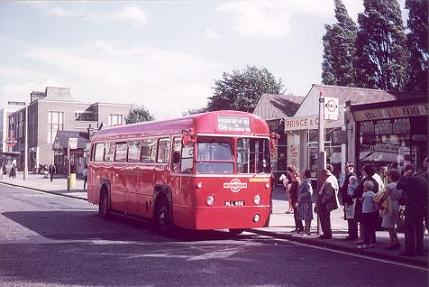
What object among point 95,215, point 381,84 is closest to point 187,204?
point 95,215

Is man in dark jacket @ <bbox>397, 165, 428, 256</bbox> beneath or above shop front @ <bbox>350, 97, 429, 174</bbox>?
beneath

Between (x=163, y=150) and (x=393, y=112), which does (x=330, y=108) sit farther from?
(x=393, y=112)

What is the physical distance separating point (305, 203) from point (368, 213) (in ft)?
7.56

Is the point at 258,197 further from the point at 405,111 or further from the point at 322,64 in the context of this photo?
the point at 322,64

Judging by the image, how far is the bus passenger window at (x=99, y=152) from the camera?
60.6 feet

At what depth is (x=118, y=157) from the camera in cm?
1683

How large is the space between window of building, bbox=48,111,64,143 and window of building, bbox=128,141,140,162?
7772 cm

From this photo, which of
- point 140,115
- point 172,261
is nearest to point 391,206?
point 172,261

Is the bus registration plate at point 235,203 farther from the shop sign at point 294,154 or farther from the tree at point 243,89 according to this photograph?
the tree at point 243,89

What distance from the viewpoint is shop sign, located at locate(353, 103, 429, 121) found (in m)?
20.2

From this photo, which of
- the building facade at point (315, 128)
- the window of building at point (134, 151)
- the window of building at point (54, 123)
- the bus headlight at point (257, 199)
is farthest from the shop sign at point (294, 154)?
the window of building at point (54, 123)

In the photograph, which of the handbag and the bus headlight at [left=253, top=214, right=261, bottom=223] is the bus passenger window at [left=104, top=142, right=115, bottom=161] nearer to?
the bus headlight at [left=253, top=214, right=261, bottom=223]

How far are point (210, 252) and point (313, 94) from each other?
22618 mm

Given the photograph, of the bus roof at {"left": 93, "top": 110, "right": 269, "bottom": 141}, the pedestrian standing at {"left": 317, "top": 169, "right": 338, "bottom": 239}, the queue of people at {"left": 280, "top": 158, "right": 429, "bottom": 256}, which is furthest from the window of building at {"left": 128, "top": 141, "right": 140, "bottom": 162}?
the pedestrian standing at {"left": 317, "top": 169, "right": 338, "bottom": 239}
